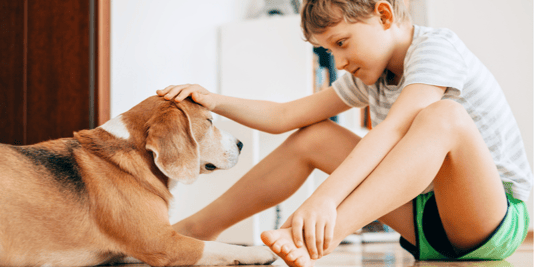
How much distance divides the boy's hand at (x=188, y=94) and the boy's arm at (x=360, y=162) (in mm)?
466

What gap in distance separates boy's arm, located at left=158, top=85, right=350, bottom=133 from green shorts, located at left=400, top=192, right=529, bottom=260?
38cm

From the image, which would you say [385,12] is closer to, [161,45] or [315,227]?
[315,227]

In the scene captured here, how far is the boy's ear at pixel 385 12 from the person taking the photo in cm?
102

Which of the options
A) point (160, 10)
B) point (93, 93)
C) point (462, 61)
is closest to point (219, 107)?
point (93, 93)

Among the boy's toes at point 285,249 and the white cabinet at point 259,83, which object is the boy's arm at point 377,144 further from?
the white cabinet at point 259,83

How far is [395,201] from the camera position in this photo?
0.77 m

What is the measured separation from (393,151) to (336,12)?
1.34 ft

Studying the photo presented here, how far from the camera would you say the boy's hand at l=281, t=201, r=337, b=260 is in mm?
693

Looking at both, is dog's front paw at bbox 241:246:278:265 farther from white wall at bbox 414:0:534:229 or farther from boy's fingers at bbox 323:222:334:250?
white wall at bbox 414:0:534:229

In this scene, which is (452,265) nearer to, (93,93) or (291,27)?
(93,93)

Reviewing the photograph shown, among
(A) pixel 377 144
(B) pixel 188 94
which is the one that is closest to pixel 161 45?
(B) pixel 188 94

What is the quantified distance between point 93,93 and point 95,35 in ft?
0.66

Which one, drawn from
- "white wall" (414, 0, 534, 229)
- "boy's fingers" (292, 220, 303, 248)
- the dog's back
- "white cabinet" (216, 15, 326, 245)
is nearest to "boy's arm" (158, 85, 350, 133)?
the dog's back

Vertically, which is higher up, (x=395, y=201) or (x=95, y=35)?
(x=95, y=35)
